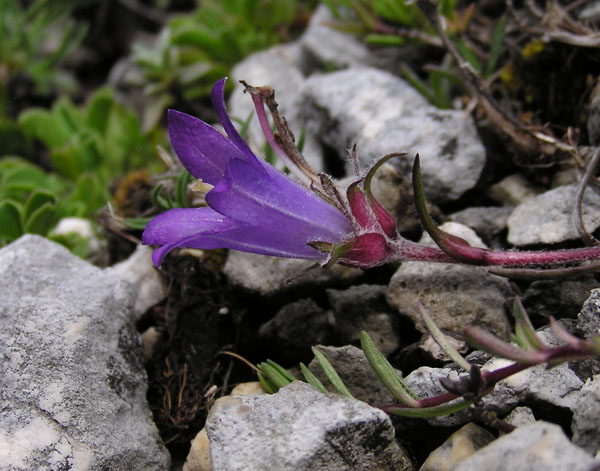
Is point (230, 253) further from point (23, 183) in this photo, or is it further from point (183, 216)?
point (23, 183)

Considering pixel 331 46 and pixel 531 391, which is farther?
pixel 331 46

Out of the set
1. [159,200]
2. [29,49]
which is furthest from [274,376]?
[29,49]

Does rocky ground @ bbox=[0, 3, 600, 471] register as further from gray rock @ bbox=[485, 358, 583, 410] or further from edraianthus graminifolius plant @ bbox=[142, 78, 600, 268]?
edraianthus graminifolius plant @ bbox=[142, 78, 600, 268]

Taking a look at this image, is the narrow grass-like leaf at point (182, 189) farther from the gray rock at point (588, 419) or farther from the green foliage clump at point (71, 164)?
the gray rock at point (588, 419)

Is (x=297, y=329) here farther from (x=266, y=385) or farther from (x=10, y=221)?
(x=10, y=221)

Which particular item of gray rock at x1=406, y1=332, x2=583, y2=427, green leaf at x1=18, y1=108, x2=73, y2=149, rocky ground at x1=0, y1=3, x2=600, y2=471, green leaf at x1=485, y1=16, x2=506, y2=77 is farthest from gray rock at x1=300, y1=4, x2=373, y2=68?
gray rock at x1=406, y1=332, x2=583, y2=427
